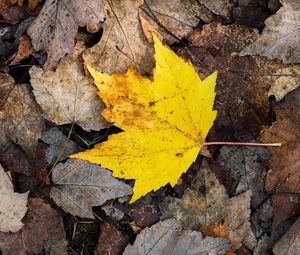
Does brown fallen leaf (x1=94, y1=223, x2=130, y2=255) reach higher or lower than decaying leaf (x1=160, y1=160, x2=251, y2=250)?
lower

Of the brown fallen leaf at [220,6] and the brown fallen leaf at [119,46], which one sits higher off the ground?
the brown fallen leaf at [220,6]

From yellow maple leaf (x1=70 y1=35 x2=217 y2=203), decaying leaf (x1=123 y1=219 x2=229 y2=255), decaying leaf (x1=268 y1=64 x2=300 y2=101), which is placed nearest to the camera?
yellow maple leaf (x1=70 y1=35 x2=217 y2=203)

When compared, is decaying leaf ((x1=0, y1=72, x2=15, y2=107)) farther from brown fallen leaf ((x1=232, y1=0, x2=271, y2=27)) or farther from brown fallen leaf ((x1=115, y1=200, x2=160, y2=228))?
brown fallen leaf ((x1=232, y1=0, x2=271, y2=27))

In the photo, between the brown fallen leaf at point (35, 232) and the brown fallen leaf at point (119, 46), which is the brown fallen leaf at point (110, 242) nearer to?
the brown fallen leaf at point (35, 232)

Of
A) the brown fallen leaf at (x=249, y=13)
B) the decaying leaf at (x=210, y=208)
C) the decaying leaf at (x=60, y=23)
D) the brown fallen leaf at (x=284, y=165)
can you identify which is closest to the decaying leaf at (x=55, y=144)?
the decaying leaf at (x=60, y=23)

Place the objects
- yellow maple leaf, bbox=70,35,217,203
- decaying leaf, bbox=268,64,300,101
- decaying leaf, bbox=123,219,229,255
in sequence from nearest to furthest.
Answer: yellow maple leaf, bbox=70,35,217,203 < decaying leaf, bbox=123,219,229,255 < decaying leaf, bbox=268,64,300,101

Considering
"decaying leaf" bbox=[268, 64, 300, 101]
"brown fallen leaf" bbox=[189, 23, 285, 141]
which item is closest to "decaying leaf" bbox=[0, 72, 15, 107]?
"brown fallen leaf" bbox=[189, 23, 285, 141]

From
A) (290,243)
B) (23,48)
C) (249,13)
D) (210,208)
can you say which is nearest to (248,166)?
(210,208)

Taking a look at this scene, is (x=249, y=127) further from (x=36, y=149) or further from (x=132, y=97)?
(x=36, y=149)
